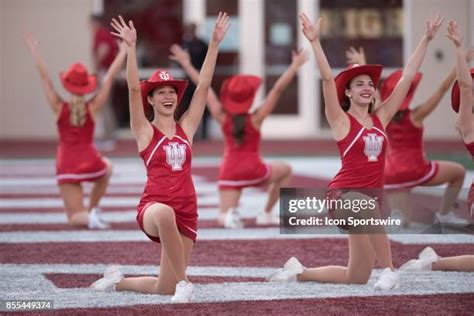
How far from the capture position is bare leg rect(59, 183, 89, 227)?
8.35 m

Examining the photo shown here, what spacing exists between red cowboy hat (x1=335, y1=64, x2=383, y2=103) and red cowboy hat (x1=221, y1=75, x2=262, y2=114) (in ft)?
9.60

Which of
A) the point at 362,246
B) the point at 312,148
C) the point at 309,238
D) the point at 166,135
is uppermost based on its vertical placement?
the point at 166,135

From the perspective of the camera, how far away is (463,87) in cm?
542

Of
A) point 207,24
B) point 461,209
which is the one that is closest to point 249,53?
point 207,24

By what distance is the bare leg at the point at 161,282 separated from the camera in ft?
17.2

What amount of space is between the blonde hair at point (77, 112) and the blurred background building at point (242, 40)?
10961mm

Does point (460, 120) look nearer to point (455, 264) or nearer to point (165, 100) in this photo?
point (455, 264)

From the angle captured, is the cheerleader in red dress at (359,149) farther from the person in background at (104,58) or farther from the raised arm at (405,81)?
the person in background at (104,58)

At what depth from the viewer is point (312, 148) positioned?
17.2 m

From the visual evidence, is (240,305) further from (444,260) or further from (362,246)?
(444,260)

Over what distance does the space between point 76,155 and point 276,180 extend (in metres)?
1.70

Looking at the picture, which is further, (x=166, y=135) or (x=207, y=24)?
(x=207, y=24)

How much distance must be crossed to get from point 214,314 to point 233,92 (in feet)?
13.0

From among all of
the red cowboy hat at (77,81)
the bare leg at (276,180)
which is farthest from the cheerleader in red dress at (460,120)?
the red cowboy hat at (77,81)
